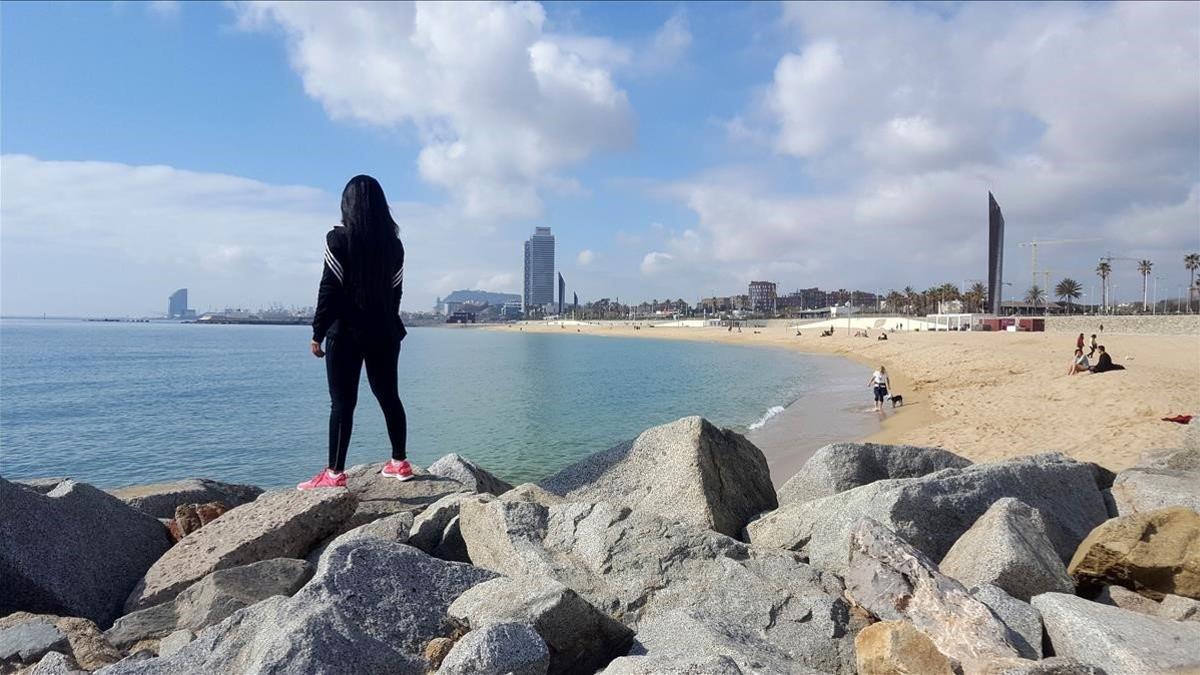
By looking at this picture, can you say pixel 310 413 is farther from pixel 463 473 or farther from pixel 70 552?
pixel 70 552

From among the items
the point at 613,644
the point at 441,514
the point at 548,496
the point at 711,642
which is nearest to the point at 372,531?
the point at 441,514

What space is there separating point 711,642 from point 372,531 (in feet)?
7.56

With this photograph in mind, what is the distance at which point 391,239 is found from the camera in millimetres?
5273

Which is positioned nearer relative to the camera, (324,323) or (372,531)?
(372,531)

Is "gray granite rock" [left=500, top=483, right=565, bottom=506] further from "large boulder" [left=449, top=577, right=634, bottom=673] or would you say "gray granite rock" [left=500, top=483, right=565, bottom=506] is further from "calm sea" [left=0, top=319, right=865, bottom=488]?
"calm sea" [left=0, top=319, right=865, bottom=488]

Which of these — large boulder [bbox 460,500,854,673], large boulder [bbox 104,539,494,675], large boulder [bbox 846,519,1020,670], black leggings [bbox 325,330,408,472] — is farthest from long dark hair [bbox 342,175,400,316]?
large boulder [bbox 846,519,1020,670]

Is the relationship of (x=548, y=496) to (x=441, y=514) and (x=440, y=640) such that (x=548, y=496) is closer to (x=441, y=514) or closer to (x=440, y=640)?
(x=441, y=514)

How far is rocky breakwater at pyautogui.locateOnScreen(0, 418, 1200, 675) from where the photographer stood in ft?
9.11

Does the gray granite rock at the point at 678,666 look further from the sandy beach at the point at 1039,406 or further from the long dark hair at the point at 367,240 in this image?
the sandy beach at the point at 1039,406

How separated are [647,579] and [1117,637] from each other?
2.03 metres

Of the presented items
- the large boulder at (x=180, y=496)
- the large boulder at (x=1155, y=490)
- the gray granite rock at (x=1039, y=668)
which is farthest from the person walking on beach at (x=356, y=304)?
the large boulder at (x=1155, y=490)

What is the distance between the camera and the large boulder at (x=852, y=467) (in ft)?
17.6

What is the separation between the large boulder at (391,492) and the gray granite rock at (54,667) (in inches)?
74.4

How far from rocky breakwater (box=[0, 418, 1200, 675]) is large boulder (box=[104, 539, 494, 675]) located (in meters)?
0.01
